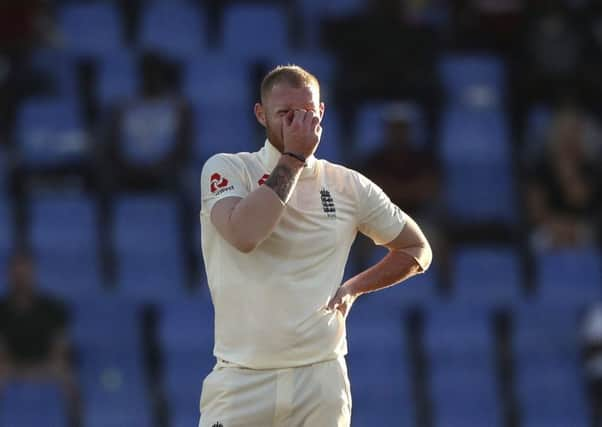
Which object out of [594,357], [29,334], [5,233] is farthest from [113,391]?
[594,357]

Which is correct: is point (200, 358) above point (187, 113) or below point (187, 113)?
below

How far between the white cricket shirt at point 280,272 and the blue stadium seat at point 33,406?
207 inches

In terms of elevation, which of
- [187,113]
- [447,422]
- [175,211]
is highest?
[187,113]

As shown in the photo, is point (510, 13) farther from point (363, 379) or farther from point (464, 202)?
point (363, 379)

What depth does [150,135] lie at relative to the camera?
456 inches

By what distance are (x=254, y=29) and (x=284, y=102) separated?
8.09 metres

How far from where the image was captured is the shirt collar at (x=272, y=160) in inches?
196

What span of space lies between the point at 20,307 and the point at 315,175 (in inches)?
218

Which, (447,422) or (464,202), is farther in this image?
(464,202)

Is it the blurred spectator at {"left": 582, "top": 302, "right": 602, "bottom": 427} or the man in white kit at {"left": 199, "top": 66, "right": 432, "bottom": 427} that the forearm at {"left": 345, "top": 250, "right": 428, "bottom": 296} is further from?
the blurred spectator at {"left": 582, "top": 302, "right": 602, "bottom": 427}

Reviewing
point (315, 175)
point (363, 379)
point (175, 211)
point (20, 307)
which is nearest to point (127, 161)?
point (175, 211)

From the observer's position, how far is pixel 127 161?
11.4 meters

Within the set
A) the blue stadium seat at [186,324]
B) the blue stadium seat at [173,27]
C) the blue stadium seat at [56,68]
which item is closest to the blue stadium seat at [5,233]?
the blue stadium seat at [186,324]

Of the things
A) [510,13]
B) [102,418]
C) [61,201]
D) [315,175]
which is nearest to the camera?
[315,175]
